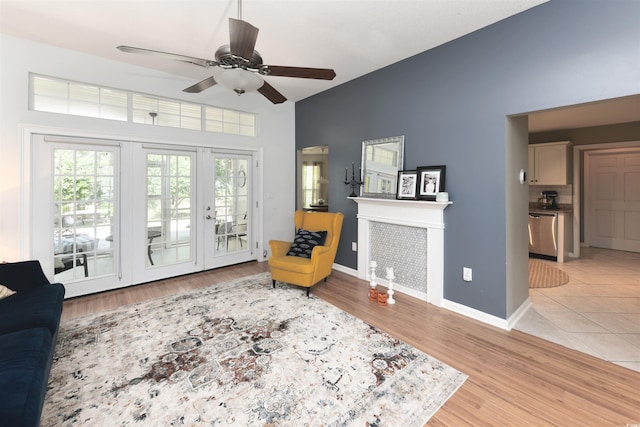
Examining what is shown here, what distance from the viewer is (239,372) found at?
80.6 inches

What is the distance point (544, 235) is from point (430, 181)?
11.6ft

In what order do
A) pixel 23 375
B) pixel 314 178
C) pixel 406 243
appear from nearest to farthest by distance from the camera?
pixel 23 375, pixel 406 243, pixel 314 178

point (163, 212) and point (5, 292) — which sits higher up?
point (163, 212)

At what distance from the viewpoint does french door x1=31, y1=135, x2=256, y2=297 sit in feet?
10.8

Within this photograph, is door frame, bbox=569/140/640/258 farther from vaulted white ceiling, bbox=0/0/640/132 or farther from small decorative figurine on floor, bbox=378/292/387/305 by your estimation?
small decorative figurine on floor, bbox=378/292/387/305

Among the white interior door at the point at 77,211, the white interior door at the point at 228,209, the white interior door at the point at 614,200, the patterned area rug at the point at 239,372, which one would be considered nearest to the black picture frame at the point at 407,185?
the patterned area rug at the point at 239,372

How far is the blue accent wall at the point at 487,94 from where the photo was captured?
2125mm

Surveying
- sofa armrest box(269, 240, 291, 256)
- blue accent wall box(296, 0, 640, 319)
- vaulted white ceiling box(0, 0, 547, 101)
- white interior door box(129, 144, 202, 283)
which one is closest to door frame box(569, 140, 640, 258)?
blue accent wall box(296, 0, 640, 319)

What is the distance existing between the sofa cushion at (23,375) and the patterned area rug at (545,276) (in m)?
4.79

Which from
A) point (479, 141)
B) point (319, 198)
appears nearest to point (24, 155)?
point (479, 141)

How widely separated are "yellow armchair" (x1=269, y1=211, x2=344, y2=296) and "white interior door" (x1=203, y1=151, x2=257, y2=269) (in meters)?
1.24

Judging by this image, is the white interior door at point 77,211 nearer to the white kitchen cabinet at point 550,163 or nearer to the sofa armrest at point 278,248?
the sofa armrest at point 278,248

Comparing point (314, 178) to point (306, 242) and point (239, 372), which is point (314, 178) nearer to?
point (306, 242)

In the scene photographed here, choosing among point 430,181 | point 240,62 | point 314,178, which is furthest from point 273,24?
point 314,178
